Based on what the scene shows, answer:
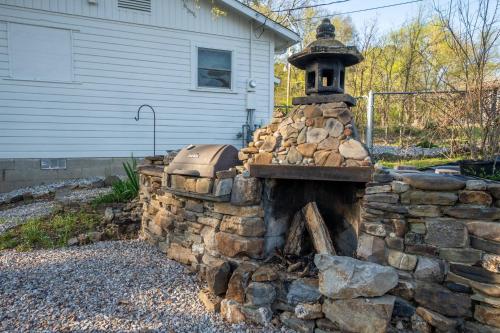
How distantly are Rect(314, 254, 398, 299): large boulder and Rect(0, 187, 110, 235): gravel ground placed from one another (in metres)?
4.18

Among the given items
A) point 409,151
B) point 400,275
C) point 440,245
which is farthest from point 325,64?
point 409,151

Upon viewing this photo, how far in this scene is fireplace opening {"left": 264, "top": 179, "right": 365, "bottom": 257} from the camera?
3.13 metres

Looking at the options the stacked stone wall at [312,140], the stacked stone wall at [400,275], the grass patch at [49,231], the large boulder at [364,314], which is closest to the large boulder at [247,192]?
the stacked stone wall at [312,140]

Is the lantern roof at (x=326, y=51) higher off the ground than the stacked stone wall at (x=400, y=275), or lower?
higher

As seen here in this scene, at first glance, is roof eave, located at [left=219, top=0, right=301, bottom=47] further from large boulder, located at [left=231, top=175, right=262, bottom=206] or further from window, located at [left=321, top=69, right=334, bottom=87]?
large boulder, located at [left=231, top=175, right=262, bottom=206]

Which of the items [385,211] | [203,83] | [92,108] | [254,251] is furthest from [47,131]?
[385,211]

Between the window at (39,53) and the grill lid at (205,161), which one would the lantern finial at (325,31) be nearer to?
the grill lid at (205,161)

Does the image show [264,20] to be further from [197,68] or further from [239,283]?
[239,283]

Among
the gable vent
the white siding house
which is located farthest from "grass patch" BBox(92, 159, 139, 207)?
the gable vent

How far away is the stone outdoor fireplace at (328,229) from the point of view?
7.66 ft

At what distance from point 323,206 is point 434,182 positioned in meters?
1.13

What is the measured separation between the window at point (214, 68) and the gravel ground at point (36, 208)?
3642 millimetres

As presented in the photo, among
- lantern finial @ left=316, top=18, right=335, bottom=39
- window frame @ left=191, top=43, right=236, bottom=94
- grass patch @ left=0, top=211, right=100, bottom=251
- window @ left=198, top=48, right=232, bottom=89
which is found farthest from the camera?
window @ left=198, top=48, right=232, bottom=89

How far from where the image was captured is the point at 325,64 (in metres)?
3.13
